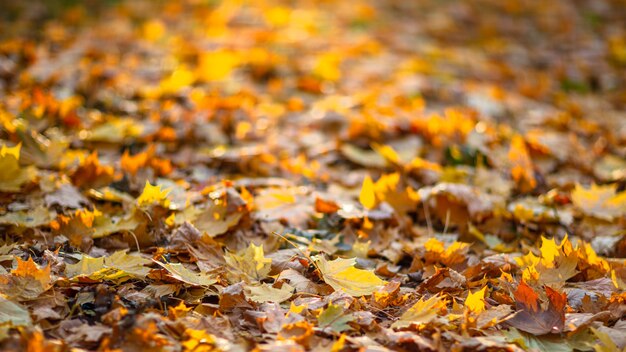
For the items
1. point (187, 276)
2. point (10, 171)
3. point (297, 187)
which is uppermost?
point (10, 171)

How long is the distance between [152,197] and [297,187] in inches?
25.9

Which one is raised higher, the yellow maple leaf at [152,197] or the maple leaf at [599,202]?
the yellow maple leaf at [152,197]

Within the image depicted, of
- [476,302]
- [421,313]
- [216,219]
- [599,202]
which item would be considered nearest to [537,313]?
[476,302]

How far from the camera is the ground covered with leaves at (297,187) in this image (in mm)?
1556

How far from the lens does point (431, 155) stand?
288 cm

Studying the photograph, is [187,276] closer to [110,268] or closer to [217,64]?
[110,268]

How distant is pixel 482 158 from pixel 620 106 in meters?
1.73

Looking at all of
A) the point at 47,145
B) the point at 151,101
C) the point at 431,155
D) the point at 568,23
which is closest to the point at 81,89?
the point at 151,101

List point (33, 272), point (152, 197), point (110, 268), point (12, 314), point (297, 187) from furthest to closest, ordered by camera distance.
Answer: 1. point (297, 187)
2. point (152, 197)
3. point (110, 268)
4. point (33, 272)
5. point (12, 314)

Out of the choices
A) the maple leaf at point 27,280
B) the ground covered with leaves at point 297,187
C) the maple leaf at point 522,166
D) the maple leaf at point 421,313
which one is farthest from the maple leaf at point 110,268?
the maple leaf at point 522,166

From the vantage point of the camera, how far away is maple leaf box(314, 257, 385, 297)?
1.70 m

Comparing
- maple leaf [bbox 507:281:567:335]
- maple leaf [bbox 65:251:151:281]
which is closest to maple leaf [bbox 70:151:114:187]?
maple leaf [bbox 65:251:151:281]

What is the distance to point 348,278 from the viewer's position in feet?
5.65

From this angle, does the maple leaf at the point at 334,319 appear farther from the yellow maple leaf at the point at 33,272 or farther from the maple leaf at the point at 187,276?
the yellow maple leaf at the point at 33,272
